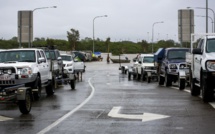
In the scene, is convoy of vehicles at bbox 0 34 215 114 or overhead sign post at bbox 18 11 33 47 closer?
convoy of vehicles at bbox 0 34 215 114

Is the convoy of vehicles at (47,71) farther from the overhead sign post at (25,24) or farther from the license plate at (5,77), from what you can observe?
the overhead sign post at (25,24)

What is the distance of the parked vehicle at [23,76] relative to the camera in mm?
13773

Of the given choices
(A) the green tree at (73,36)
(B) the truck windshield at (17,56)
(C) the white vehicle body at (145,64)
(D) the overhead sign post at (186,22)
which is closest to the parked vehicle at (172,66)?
(C) the white vehicle body at (145,64)

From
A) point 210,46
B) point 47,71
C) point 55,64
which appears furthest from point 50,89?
point 210,46

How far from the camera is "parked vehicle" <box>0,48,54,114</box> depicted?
45.2ft

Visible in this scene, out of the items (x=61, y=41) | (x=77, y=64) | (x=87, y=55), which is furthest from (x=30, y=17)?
(x=61, y=41)

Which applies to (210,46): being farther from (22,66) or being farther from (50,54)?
(50,54)

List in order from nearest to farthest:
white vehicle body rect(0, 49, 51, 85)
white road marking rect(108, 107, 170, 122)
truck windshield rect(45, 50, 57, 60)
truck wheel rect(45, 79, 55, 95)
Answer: white road marking rect(108, 107, 170, 122) < white vehicle body rect(0, 49, 51, 85) < truck wheel rect(45, 79, 55, 95) < truck windshield rect(45, 50, 57, 60)

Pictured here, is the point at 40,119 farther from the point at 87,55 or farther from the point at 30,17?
the point at 87,55

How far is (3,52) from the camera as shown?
19.0m

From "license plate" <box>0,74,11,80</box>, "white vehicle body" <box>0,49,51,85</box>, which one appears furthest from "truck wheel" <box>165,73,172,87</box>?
"license plate" <box>0,74,11,80</box>

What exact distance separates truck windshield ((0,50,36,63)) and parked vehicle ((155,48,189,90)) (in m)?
8.26

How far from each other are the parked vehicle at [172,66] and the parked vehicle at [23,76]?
680 centimetres

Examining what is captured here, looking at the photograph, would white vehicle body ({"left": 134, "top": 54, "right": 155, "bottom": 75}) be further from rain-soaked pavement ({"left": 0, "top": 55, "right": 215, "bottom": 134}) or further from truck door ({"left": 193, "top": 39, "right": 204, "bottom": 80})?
rain-soaked pavement ({"left": 0, "top": 55, "right": 215, "bottom": 134})
